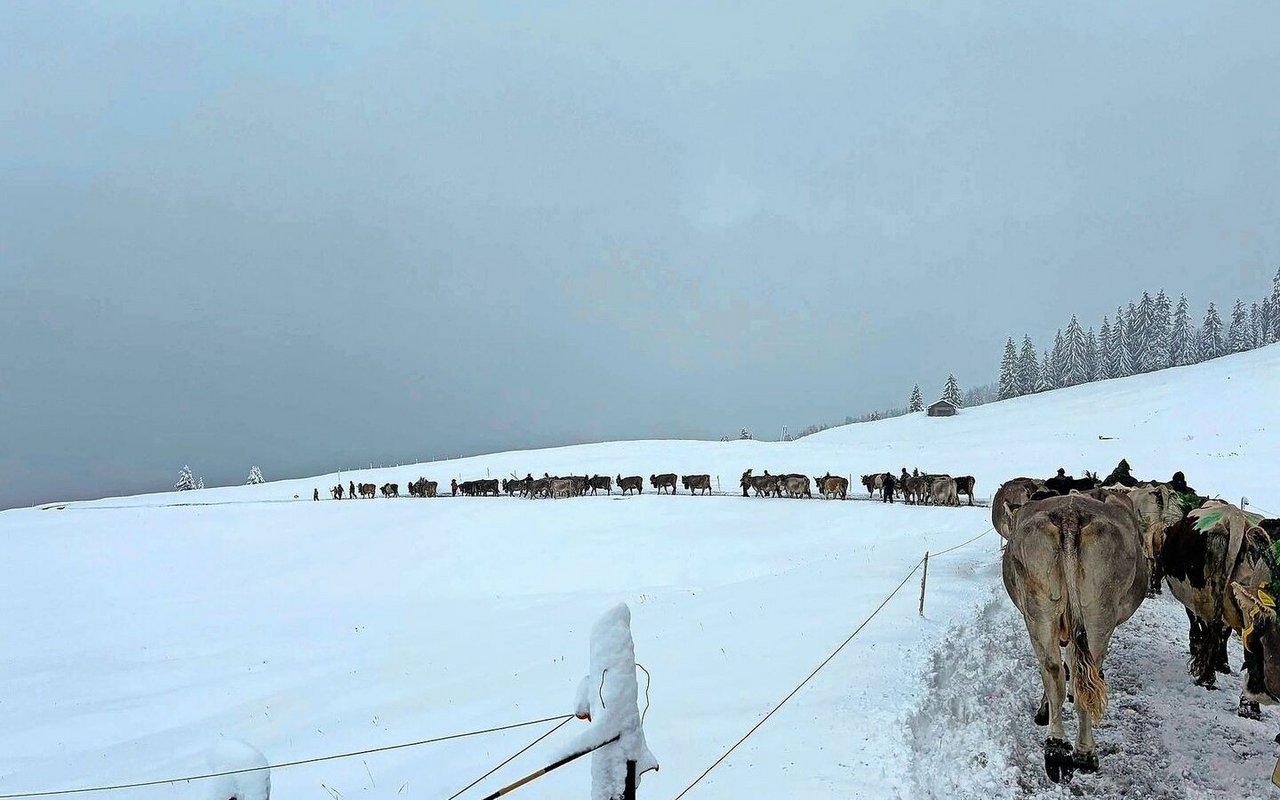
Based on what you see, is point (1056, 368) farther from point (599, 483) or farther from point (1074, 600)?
point (1074, 600)

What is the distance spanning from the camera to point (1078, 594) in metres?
5.79

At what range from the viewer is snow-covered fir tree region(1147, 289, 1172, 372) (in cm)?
7906

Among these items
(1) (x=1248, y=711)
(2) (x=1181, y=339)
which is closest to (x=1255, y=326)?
(2) (x=1181, y=339)

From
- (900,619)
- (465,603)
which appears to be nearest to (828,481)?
(465,603)

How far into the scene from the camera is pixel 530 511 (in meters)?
32.3

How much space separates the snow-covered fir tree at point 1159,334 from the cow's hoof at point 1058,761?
95.1m

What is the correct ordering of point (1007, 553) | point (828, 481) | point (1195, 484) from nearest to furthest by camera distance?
point (1007, 553), point (1195, 484), point (828, 481)

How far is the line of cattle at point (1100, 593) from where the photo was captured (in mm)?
5312

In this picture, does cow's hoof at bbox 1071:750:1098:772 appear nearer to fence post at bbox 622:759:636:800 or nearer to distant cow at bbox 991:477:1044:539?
fence post at bbox 622:759:636:800

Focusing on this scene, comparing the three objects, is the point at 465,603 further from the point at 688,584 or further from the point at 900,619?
the point at 900,619

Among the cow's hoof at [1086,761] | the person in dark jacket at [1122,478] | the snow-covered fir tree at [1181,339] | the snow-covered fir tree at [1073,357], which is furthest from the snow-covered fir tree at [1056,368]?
the cow's hoof at [1086,761]

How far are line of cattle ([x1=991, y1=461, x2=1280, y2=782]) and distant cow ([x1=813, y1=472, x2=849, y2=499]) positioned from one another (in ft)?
85.0

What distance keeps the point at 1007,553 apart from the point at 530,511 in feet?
91.9

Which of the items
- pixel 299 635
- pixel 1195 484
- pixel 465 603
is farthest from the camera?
pixel 1195 484
